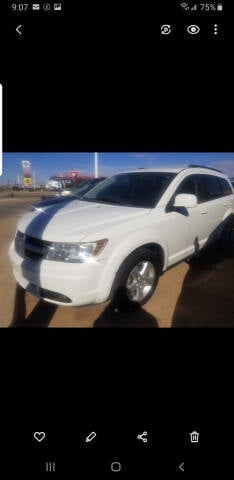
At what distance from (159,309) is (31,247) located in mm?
1696

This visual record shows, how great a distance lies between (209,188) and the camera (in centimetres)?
388

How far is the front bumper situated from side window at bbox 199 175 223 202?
7.56 ft

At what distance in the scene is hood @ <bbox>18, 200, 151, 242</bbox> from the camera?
2324 millimetres

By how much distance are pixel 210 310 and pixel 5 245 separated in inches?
186

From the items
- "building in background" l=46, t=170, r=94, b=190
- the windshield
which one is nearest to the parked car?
the windshield
